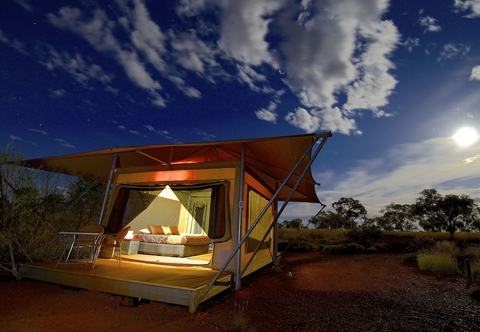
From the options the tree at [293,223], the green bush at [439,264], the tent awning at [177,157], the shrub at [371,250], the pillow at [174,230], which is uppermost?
the tent awning at [177,157]

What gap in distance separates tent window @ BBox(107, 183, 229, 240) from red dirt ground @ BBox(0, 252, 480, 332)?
3.98 feet

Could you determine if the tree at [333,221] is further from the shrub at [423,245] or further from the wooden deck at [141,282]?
the wooden deck at [141,282]

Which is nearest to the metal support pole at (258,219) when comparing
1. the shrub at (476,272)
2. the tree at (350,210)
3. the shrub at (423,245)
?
the shrub at (476,272)

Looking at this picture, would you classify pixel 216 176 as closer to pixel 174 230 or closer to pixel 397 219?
pixel 174 230

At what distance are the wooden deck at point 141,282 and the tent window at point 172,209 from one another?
0.86 metres

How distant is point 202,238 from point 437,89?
7.01 m

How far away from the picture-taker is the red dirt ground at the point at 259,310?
2363 millimetres

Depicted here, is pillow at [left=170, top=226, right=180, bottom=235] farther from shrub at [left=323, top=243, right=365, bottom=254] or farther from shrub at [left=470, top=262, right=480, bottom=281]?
shrub at [left=470, top=262, right=480, bottom=281]

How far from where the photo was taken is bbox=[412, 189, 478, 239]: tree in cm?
1831

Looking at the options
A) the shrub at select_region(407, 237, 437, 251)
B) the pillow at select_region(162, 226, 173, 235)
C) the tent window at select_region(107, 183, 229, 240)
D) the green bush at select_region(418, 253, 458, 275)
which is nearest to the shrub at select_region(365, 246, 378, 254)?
the shrub at select_region(407, 237, 437, 251)

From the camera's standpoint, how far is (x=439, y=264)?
246 inches

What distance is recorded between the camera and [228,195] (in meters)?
4.21

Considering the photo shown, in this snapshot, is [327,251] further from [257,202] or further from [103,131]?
[103,131]

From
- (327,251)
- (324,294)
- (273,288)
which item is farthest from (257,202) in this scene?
(327,251)
